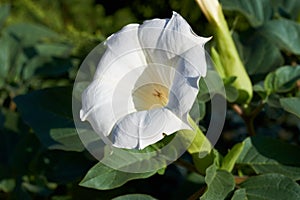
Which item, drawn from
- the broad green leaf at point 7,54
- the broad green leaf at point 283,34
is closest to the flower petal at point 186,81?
the broad green leaf at point 283,34

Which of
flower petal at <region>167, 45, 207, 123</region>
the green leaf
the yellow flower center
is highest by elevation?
flower petal at <region>167, 45, 207, 123</region>

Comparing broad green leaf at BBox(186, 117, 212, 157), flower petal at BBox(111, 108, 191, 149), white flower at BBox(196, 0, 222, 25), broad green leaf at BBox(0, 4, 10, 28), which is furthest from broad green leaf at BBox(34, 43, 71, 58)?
flower petal at BBox(111, 108, 191, 149)

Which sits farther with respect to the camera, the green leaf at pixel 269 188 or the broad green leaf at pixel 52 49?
the broad green leaf at pixel 52 49

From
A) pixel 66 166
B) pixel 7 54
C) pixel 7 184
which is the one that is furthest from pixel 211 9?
pixel 7 54

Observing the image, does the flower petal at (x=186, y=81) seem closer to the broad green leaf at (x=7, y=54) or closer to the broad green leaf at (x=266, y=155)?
the broad green leaf at (x=266, y=155)

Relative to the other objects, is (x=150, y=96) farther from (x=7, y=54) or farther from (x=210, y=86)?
(x=7, y=54)

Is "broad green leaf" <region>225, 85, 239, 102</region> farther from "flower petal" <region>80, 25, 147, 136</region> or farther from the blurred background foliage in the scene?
"flower petal" <region>80, 25, 147, 136</region>

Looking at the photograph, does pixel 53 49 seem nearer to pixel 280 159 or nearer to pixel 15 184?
pixel 15 184
